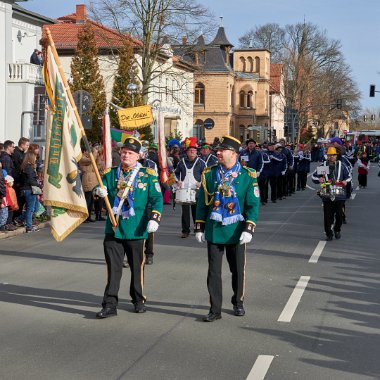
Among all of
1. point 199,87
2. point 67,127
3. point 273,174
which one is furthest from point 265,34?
point 67,127

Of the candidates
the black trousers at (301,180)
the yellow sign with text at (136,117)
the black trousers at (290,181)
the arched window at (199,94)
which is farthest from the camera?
the arched window at (199,94)

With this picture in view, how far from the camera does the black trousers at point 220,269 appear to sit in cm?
905

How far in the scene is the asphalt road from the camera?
712 cm

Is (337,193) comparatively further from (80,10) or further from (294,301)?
(80,10)

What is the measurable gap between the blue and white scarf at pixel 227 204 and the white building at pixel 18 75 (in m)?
32.6

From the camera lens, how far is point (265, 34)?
342ft

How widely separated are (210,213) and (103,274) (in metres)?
3.45

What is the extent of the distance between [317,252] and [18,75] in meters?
30.9

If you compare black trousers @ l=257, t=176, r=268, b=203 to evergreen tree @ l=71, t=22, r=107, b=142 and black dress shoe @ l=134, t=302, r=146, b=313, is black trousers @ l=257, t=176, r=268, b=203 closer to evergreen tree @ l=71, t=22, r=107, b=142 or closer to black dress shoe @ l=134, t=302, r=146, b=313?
black dress shoe @ l=134, t=302, r=146, b=313

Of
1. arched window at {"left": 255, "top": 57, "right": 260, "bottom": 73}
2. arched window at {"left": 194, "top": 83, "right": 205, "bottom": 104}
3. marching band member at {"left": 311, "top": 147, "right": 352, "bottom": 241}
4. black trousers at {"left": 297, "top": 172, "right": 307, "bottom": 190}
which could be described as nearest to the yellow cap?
marching band member at {"left": 311, "top": 147, "right": 352, "bottom": 241}

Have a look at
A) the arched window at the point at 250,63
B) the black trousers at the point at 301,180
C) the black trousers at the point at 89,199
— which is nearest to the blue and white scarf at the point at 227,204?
the black trousers at the point at 89,199

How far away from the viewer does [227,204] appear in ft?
30.1

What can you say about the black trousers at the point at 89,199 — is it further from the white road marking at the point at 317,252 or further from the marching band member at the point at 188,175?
the white road marking at the point at 317,252

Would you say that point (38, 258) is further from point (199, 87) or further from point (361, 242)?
point (199, 87)
